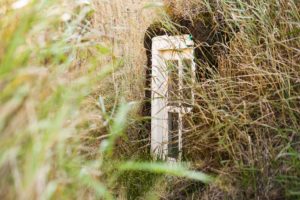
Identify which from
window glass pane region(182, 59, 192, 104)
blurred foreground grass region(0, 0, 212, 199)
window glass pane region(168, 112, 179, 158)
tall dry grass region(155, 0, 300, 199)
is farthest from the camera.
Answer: window glass pane region(168, 112, 179, 158)

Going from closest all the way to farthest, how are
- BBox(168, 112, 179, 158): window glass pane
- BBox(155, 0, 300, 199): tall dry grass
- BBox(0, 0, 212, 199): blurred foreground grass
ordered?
BBox(0, 0, 212, 199): blurred foreground grass < BBox(155, 0, 300, 199): tall dry grass < BBox(168, 112, 179, 158): window glass pane

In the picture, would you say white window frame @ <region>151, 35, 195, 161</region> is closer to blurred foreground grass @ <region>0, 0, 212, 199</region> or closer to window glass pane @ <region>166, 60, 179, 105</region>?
window glass pane @ <region>166, 60, 179, 105</region>

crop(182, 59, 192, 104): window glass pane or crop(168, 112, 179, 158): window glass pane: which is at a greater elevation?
crop(182, 59, 192, 104): window glass pane

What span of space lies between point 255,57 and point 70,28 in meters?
0.97

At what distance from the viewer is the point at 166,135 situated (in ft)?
8.71

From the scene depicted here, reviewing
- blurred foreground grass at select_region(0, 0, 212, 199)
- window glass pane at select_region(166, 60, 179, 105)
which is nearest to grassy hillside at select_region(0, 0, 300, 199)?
blurred foreground grass at select_region(0, 0, 212, 199)

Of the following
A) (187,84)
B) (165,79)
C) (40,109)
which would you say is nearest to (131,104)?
(187,84)

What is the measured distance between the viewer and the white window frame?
2.38 m

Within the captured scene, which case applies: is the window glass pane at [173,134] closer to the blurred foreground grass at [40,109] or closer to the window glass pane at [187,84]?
the window glass pane at [187,84]

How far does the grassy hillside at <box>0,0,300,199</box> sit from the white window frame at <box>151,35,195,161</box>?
0.21 feet

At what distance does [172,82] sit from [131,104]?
0.44m

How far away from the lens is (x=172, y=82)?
2.42 m

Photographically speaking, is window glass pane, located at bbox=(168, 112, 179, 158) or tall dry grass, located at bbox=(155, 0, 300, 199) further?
window glass pane, located at bbox=(168, 112, 179, 158)

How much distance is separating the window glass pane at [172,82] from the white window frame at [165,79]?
2 cm
